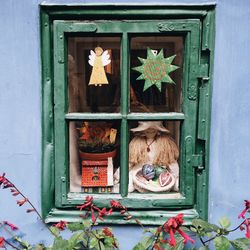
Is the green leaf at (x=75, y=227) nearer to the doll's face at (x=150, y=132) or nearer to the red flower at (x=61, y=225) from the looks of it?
the red flower at (x=61, y=225)

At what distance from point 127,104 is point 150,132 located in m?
0.22

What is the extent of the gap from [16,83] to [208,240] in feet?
3.87

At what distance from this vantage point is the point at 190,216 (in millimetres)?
1896

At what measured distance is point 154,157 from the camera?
202 cm

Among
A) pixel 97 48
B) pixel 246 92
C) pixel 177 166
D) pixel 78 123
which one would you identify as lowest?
pixel 177 166

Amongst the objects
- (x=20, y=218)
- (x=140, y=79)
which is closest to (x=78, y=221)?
(x=20, y=218)

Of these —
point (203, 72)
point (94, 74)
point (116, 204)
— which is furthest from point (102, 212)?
point (203, 72)

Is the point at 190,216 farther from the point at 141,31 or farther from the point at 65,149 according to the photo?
the point at 141,31

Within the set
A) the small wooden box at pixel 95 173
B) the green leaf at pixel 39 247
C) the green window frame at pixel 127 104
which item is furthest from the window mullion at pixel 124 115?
the green leaf at pixel 39 247

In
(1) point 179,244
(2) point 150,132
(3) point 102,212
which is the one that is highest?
(2) point 150,132

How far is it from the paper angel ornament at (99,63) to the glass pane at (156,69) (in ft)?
0.42

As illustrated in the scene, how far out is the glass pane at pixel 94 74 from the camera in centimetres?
188

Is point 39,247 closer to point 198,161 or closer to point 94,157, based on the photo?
point 94,157

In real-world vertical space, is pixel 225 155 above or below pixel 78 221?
above
